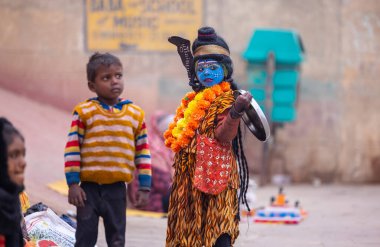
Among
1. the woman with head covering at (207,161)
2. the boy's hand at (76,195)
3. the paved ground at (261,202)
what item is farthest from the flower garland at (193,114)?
the paved ground at (261,202)

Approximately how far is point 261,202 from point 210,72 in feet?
19.7

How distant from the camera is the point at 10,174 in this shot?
14.5 ft

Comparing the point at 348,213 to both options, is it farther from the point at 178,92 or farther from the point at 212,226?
the point at 212,226

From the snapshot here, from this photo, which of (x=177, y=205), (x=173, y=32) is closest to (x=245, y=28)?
(x=173, y=32)

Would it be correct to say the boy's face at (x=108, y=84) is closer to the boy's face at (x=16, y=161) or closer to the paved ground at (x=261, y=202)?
the boy's face at (x=16, y=161)

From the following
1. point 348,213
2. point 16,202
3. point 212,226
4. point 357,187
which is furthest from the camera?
point 357,187

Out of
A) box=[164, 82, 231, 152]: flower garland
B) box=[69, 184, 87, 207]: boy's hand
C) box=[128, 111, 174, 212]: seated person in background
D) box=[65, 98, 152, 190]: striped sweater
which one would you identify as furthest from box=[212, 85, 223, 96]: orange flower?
box=[128, 111, 174, 212]: seated person in background

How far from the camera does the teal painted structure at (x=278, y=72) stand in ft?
44.1

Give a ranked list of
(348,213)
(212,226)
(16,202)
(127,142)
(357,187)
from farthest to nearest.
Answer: (357,187), (348,213), (212,226), (127,142), (16,202)

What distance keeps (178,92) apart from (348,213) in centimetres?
429

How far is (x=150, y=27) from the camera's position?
14.0m

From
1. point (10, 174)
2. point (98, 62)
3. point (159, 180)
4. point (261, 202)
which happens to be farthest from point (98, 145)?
point (261, 202)

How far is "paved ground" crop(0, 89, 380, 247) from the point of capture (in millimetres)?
8320

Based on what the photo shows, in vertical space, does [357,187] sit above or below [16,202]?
below
